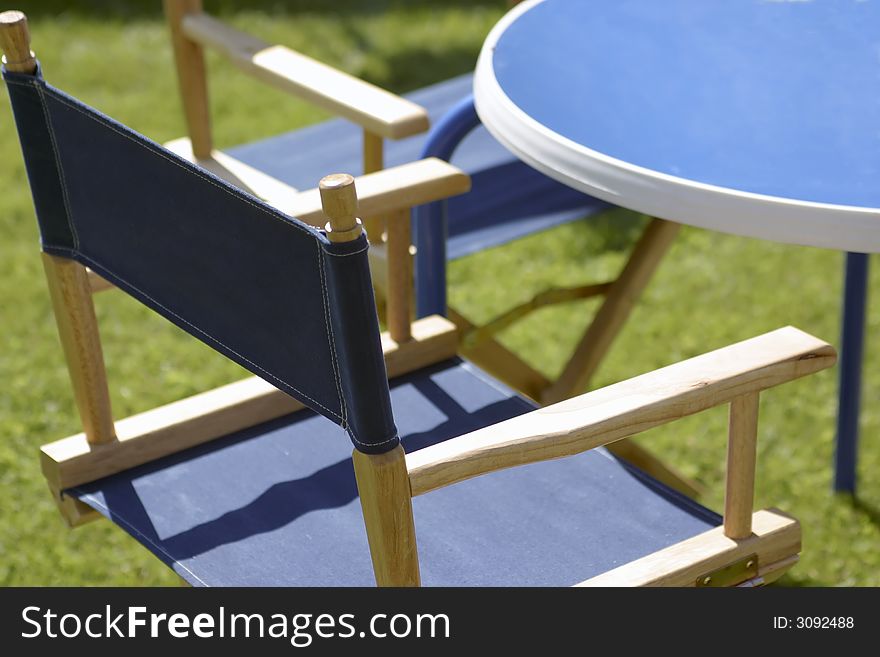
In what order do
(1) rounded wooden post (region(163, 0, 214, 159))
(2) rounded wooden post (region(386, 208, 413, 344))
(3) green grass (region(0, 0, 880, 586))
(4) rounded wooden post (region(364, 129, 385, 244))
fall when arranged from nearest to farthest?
1. (2) rounded wooden post (region(386, 208, 413, 344))
2. (4) rounded wooden post (region(364, 129, 385, 244))
3. (1) rounded wooden post (region(163, 0, 214, 159))
4. (3) green grass (region(0, 0, 880, 586))

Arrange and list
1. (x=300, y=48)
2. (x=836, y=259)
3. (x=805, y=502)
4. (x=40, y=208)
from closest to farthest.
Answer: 1. (x=40, y=208)
2. (x=805, y=502)
3. (x=836, y=259)
4. (x=300, y=48)

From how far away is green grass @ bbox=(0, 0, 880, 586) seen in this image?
9.91 feet

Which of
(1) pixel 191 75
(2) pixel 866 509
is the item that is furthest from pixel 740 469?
(1) pixel 191 75

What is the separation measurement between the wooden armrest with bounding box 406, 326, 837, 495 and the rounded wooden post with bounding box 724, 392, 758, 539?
0.37ft

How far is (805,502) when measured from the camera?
310cm

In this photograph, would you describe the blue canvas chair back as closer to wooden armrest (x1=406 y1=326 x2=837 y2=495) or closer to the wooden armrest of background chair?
wooden armrest (x1=406 y1=326 x2=837 y2=495)

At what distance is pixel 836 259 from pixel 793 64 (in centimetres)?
197

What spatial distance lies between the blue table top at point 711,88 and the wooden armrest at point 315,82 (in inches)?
7.8

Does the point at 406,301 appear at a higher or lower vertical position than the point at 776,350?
lower

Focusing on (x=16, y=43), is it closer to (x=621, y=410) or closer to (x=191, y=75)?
(x=621, y=410)

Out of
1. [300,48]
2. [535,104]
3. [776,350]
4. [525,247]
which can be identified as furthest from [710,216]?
[300,48]

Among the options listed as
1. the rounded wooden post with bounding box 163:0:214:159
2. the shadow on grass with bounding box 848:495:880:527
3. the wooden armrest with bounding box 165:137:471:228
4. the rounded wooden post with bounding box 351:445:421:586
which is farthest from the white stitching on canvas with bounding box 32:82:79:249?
the shadow on grass with bounding box 848:495:880:527

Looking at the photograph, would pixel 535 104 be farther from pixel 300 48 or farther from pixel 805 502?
pixel 300 48
